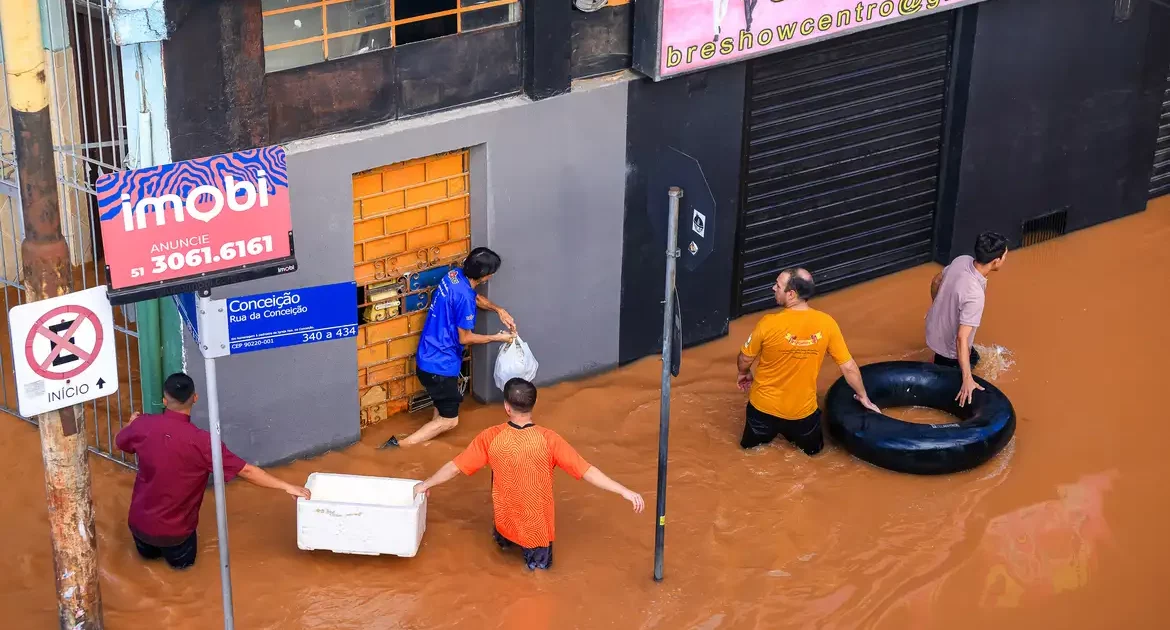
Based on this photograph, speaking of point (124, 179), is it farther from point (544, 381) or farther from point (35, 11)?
point (544, 381)

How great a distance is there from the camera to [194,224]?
739cm

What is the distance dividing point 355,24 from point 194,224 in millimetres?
2955

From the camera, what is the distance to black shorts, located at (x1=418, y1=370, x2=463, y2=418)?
10844 millimetres

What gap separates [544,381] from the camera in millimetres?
11781

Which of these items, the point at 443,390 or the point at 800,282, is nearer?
the point at 800,282

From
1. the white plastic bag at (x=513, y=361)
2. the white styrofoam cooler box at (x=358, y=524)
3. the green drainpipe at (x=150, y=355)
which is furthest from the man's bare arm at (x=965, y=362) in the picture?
the green drainpipe at (x=150, y=355)

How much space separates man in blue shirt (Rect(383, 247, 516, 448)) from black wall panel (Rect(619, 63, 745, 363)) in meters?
1.35

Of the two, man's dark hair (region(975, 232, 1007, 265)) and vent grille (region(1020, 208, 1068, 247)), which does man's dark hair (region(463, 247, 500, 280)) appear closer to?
man's dark hair (region(975, 232, 1007, 265))

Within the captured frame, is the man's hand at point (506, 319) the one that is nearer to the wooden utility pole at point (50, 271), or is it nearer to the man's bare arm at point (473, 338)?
the man's bare arm at point (473, 338)

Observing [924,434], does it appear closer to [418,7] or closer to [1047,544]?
[1047,544]

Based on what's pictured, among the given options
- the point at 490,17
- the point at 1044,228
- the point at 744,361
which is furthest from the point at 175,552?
the point at 1044,228

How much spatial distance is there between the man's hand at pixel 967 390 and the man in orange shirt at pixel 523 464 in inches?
125

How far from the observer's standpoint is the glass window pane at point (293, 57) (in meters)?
9.59

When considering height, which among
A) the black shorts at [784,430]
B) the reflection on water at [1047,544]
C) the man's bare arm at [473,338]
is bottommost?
the reflection on water at [1047,544]
